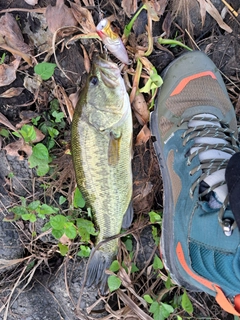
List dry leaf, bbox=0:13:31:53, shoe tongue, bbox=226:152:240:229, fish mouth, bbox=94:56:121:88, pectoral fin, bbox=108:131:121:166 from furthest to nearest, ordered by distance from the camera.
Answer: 1. dry leaf, bbox=0:13:31:53
2. pectoral fin, bbox=108:131:121:166
3. fish mouth, bbox=94:56:121:88
4. shoe tongue, bbox=226:152:240:229

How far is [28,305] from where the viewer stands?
2.86m

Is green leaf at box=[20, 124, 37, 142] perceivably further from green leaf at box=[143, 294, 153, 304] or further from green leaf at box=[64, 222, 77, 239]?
green leaf at box=[143, 294, 153, 304]

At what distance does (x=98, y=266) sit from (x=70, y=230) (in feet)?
1.10

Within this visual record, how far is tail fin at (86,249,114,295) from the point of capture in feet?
8.58

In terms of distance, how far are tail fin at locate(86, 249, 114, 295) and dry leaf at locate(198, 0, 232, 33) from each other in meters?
1.80

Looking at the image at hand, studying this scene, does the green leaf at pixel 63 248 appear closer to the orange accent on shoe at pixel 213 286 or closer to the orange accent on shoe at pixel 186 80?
the orange accent on shoe at pixel 213 286

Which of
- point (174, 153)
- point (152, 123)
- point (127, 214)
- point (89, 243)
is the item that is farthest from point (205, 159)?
point (89, 243)

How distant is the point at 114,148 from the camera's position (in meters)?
2.34

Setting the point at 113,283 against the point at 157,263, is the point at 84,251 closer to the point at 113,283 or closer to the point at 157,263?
the point at 113,283

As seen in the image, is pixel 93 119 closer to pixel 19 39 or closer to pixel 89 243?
pixel 19 39

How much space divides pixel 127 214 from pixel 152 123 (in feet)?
2.16

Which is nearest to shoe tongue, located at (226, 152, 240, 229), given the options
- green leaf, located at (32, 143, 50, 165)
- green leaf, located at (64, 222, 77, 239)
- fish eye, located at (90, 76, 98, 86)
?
fish eye, located at (90, 76, 98, 86)

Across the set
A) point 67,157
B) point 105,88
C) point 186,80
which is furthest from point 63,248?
point 186,80

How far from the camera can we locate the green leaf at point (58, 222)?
257 cm
